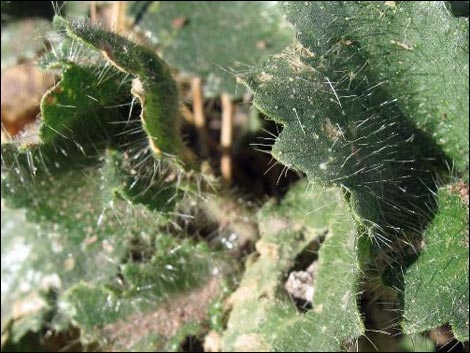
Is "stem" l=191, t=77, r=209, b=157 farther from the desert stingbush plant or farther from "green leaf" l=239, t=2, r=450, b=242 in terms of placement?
"green leaf" l=239, t=2, r=450, b=242

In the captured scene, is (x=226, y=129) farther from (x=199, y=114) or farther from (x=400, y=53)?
(x=400, y=53)

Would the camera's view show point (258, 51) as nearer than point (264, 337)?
No

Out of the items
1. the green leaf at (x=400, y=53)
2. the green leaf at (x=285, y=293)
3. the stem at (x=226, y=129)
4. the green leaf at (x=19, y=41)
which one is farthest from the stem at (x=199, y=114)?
the green leaf at (x=400, y=53)

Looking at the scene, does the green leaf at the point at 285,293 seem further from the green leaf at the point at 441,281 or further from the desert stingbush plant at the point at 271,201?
the green leaf at the point at 441,281

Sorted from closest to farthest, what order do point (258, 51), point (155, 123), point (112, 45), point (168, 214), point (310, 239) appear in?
point (112, 45) → point (155, 123) → point (168, 214) → point (310, 239) → point (258, 51)

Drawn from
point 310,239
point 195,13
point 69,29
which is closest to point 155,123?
point 69,29

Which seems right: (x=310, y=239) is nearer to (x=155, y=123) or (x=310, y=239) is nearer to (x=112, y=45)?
(x=155, y=123)

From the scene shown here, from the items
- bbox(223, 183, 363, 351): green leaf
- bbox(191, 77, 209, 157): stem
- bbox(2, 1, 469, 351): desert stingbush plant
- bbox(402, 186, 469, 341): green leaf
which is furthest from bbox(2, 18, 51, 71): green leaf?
bbox(402, 186, 469, 341): green leaf

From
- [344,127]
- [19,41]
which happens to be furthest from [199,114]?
[344,127]
